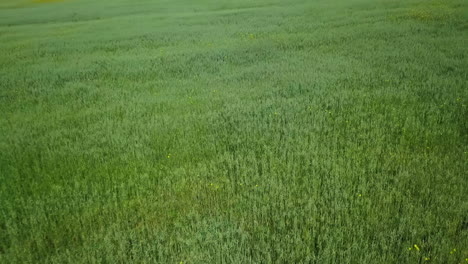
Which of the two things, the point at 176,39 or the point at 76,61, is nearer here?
the point at 76,61

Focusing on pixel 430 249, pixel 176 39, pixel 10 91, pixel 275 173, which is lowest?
pixel 430 249

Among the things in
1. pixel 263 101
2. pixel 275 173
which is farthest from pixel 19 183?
pixel 263 101

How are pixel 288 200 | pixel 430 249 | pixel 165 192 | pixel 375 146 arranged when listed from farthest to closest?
pixel 375 146, pixel 165 192, pixel 288 200, pixel 430 249

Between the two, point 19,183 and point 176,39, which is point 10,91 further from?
point 176,39

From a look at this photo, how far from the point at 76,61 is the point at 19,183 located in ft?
34.4

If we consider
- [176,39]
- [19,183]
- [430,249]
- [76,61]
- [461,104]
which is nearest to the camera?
[430,249]

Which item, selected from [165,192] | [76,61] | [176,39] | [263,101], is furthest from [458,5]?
[165,192]

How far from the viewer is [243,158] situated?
592 centimetres

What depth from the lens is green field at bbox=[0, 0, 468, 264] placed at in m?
3.98

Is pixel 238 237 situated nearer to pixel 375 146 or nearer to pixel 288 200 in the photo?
pixel 288 200

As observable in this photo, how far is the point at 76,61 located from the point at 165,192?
11.8 metres

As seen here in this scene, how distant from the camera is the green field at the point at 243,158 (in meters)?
3.98

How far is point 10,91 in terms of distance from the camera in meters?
10.9

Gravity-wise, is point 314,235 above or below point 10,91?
below
